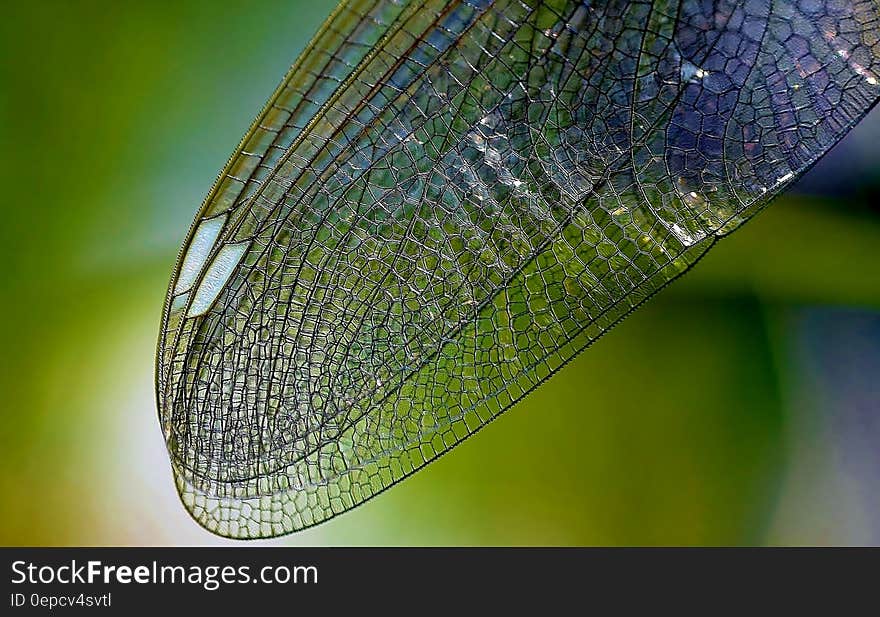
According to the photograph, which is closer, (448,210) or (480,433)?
(448,210)

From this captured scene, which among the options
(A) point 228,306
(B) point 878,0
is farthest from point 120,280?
(B) point 878,0

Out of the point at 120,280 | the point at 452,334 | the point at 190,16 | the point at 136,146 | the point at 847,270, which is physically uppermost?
the point at 190,16

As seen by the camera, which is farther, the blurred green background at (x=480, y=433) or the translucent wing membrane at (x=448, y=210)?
the blurred green background at (x=480, y=433)

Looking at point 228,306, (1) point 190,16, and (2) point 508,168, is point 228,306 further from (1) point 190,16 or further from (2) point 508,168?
(1) point 190,16
